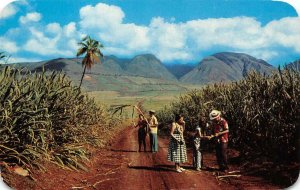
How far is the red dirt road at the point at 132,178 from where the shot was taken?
1093 centimetres

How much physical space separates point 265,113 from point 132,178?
14.6 feet

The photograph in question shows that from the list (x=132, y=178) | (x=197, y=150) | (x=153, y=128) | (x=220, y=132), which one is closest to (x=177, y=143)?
(x=197, y=150)

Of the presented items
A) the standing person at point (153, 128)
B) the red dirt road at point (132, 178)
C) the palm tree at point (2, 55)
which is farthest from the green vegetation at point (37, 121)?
the standing person at point (153, 128)

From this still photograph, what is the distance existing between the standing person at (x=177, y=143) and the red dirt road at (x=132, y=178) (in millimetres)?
Result: 382

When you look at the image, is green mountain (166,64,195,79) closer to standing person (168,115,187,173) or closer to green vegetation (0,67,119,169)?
standing person (168,115,187,173)

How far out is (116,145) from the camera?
2142cm

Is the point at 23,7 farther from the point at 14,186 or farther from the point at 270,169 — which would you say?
the point at 270,169

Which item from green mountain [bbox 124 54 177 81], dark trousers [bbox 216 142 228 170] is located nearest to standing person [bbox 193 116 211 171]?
dark trousers [bbox 216 142 228 170]

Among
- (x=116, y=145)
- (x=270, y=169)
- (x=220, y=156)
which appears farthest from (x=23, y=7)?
(x=116, y=145)

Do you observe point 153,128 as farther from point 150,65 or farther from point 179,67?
point 150,65

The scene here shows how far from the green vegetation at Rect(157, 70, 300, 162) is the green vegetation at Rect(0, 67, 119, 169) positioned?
5192 millimetres

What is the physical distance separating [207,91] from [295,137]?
918 cm

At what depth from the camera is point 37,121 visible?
36.8 ft

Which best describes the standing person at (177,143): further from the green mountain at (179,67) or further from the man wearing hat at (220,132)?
the green mountain at (179,67)
